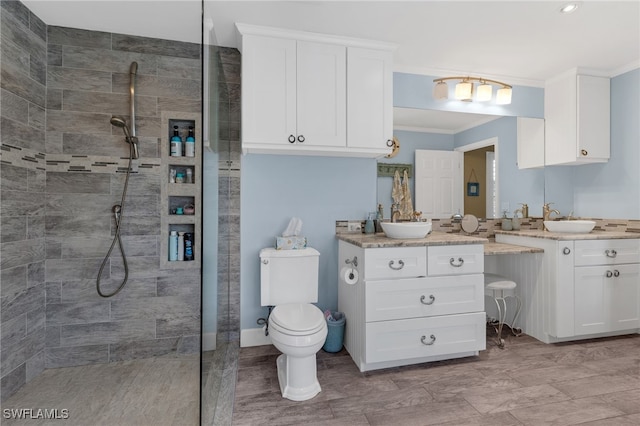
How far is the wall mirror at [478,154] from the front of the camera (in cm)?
277

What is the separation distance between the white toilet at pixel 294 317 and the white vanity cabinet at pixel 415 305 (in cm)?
33

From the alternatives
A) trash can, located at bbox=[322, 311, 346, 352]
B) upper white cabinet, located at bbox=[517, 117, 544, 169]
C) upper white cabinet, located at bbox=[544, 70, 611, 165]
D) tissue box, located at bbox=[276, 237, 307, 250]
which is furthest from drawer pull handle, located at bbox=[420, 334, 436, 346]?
upper white cabinet, located at bbox=[544, 70, 611, 165]

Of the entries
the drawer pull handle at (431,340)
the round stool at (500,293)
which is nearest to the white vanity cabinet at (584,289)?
the round stool at (500,293)

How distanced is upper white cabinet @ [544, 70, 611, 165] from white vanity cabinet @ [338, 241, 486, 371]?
164 cm

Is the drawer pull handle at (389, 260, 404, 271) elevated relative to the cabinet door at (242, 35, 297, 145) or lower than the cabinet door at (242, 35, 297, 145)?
lower

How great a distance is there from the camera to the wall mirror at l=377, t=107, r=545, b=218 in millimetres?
2768

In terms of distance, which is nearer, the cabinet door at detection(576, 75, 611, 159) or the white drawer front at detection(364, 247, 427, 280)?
the white drawer front at detection(364, 247, 427, 280)

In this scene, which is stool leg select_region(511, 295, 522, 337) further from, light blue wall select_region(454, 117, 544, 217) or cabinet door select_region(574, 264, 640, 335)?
light blue wall select_region(454, 117, 544, 217)

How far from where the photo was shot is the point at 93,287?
2.21 m

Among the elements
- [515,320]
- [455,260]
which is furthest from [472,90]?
[515,320]

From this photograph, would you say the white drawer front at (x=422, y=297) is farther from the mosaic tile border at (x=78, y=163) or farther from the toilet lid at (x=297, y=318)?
the mosaic tile border at (x=78, y=163)

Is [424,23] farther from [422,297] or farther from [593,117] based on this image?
[593,117]

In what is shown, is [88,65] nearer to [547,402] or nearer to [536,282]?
[547,402]

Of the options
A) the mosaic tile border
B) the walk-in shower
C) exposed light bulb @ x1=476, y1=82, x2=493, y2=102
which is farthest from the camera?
exposed light bulb @ x1=476, y1=82, x2=493, y2=102
